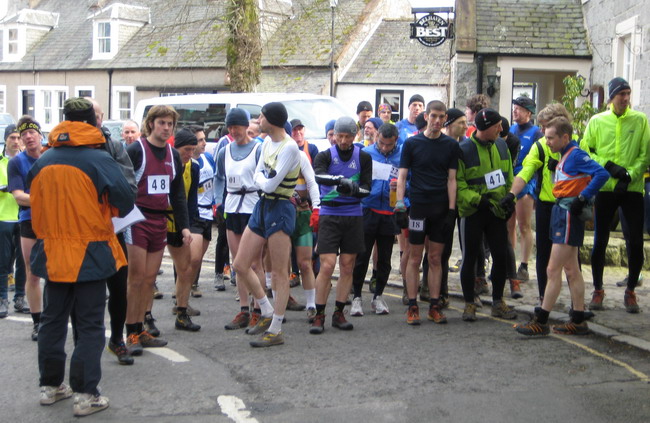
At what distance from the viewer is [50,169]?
5.40m

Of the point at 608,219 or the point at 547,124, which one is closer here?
the point at 547,124

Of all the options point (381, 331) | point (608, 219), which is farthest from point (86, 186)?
point (608, 219)

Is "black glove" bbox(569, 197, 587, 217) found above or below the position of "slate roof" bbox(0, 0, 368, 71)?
below

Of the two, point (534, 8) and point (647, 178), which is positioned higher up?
point (534, 8)

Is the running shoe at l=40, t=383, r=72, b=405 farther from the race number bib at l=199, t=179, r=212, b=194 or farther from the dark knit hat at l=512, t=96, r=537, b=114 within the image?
the dark knit hat at l=512, t=96, r=537, b=114

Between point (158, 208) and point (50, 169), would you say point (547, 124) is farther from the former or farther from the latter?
point (50, 169)

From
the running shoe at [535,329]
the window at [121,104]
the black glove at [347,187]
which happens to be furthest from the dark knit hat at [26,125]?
the window at [121,104]

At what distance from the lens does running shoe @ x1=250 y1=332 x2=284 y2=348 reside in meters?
7.17

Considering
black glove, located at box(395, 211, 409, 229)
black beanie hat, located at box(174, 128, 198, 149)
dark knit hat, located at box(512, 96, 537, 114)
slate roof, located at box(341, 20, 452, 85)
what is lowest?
black glove, located at box(395, 211, 409, 229)

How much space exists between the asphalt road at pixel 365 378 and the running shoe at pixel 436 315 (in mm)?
94

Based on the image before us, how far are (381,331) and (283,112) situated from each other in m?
2.24

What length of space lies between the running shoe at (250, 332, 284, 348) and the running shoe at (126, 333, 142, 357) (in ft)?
3.11

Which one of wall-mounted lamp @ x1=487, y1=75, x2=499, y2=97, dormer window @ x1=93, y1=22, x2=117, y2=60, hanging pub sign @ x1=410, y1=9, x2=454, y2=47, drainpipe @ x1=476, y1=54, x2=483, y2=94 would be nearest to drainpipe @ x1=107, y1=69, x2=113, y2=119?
dormer window @ x1=93, y1=22, x2=117, y2=60

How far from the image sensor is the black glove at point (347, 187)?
758cm
